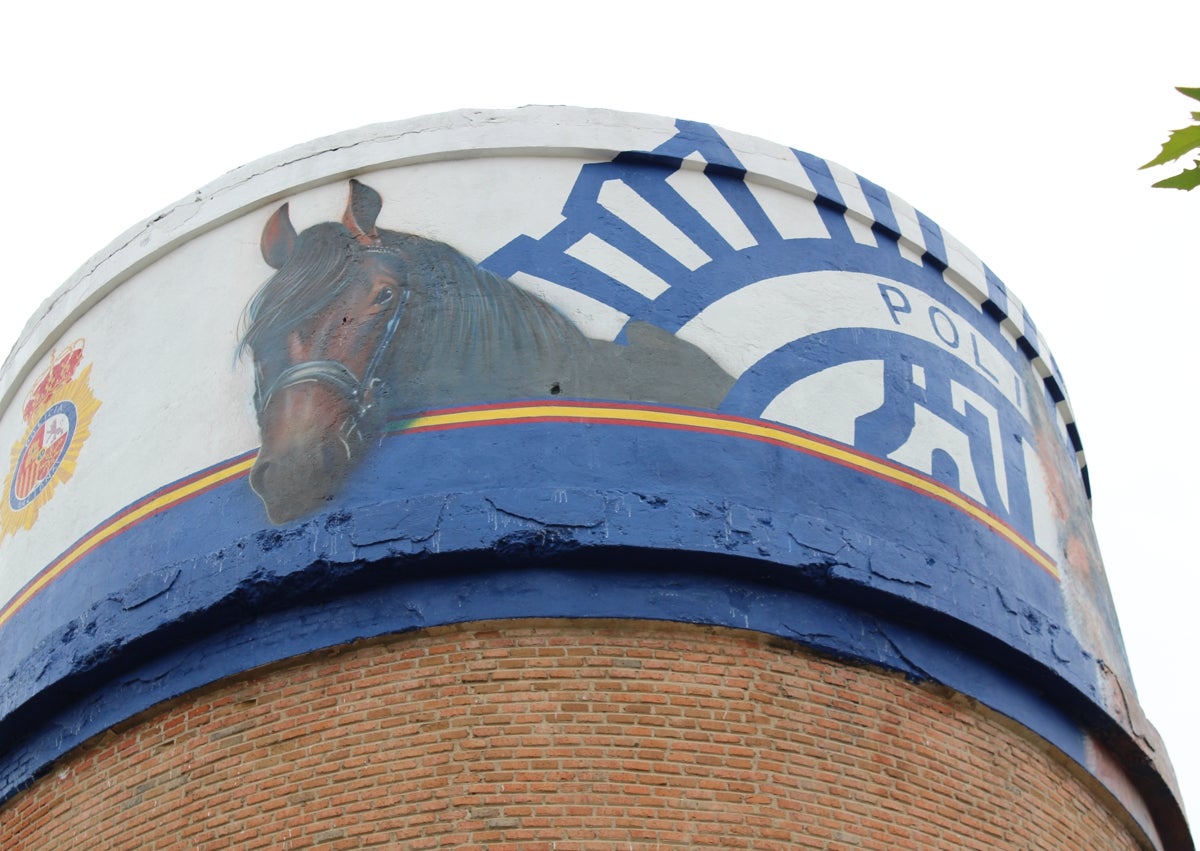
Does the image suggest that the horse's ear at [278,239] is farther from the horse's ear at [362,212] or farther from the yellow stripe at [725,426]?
the yellow stripe at [725,426]

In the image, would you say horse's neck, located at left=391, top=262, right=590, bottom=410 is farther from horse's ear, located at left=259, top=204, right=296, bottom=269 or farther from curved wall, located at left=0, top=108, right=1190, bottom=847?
horse's ear, located at left=259, top=204, right=296, bottom=269

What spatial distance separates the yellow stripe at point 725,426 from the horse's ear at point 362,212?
5.29ft

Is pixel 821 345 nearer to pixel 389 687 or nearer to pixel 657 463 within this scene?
pixel 657 463

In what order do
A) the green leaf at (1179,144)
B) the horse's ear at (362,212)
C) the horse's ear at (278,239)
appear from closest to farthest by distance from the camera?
the green leaf at (1179,144)
the horse's ear at (362,212)
the horse's ear at (278,239)

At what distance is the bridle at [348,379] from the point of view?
31.0 ft

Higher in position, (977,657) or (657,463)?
(657,463)

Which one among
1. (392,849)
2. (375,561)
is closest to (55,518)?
(375,561)

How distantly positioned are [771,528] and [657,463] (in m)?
0.70

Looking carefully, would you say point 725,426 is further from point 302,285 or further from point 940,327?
point 302,285

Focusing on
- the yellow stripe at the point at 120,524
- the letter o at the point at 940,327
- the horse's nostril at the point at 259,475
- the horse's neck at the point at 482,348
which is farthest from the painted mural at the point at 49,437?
the letter o at the point at 940,327

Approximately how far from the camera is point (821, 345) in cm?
1018

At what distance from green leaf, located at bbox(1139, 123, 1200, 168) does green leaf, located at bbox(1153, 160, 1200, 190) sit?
0.21 feet

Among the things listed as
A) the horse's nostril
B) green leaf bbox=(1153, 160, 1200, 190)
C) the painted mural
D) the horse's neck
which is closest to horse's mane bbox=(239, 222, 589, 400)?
the horse's neck

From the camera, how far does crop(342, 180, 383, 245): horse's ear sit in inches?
410
